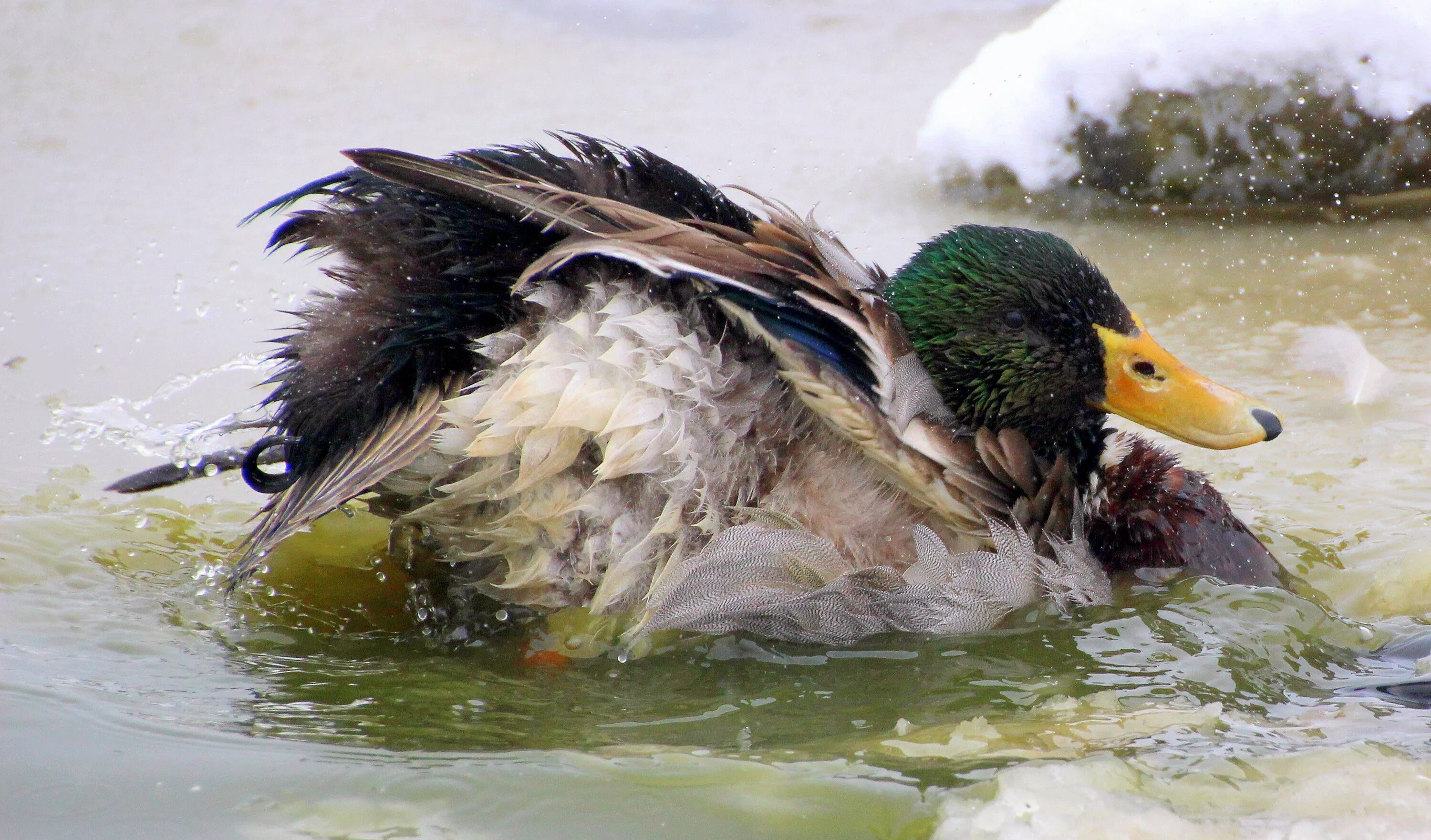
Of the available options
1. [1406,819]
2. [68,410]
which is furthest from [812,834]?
[68,410]

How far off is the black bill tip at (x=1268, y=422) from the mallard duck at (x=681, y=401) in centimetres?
1

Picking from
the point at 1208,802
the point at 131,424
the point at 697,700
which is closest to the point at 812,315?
the point at 697,700

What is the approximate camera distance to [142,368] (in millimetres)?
4355

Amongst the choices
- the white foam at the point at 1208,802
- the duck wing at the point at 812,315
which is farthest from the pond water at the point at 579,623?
the duck wing at the point at 812,315

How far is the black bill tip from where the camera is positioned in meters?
2.88

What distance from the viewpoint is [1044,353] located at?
2.89 meters

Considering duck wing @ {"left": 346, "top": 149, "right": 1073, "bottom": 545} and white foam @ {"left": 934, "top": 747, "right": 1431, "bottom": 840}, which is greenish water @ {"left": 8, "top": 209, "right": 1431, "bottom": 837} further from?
duck wing @ {"left": 346, "top": 149, "right": 1073, "bottom": 545}

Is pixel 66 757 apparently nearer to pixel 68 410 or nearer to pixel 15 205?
pixel 68 410

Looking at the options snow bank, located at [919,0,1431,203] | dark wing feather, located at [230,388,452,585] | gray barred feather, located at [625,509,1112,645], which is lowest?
gray barred feather, located at [625,509,1112,645]

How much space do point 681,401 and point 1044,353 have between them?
2.75ft

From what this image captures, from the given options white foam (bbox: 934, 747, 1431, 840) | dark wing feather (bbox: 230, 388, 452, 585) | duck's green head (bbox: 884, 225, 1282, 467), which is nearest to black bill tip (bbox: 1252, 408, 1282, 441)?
duck's green head (bbox: 884, 225, 1282, 467)

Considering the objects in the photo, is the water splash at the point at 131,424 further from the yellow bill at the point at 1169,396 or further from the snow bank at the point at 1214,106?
the snow bank at the point at 1214,106

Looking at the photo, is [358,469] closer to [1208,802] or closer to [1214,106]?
[1208,802]

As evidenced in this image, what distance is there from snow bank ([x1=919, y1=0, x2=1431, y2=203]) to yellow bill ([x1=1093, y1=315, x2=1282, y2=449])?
11.7ft
